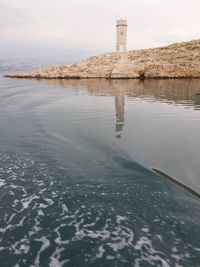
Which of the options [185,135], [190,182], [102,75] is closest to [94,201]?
[190,182]

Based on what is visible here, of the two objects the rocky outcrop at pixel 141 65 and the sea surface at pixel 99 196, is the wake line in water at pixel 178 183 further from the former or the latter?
the rocky outcrop at pixel 141 65

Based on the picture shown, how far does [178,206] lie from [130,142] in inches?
241

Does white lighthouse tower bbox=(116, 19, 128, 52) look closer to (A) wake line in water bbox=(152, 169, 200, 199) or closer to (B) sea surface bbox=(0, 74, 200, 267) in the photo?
(B) sea surface bbox=(0, 74, 200, 267)

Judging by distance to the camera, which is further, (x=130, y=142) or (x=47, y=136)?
(x=47, y=136)

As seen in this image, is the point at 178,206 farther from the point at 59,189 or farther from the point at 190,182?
the point at 59,189

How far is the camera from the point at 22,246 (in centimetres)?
706

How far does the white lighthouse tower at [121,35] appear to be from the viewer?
93125 mm

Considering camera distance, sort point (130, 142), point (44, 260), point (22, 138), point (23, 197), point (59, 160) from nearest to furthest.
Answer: point (44, 260) → point (23, 197) → point (59, 160) → point (130, 142) → point (22, 138)

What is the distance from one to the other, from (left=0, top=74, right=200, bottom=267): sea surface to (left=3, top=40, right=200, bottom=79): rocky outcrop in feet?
173

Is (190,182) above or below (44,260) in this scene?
above

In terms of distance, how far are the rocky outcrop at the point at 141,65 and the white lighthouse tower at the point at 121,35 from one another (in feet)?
34.8

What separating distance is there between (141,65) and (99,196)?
65620 mm

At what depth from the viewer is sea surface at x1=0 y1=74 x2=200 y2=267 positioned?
690 cm

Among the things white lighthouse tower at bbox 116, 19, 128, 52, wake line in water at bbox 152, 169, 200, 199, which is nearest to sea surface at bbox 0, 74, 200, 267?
wake line in water at bbox 152, 169, 200, 199
